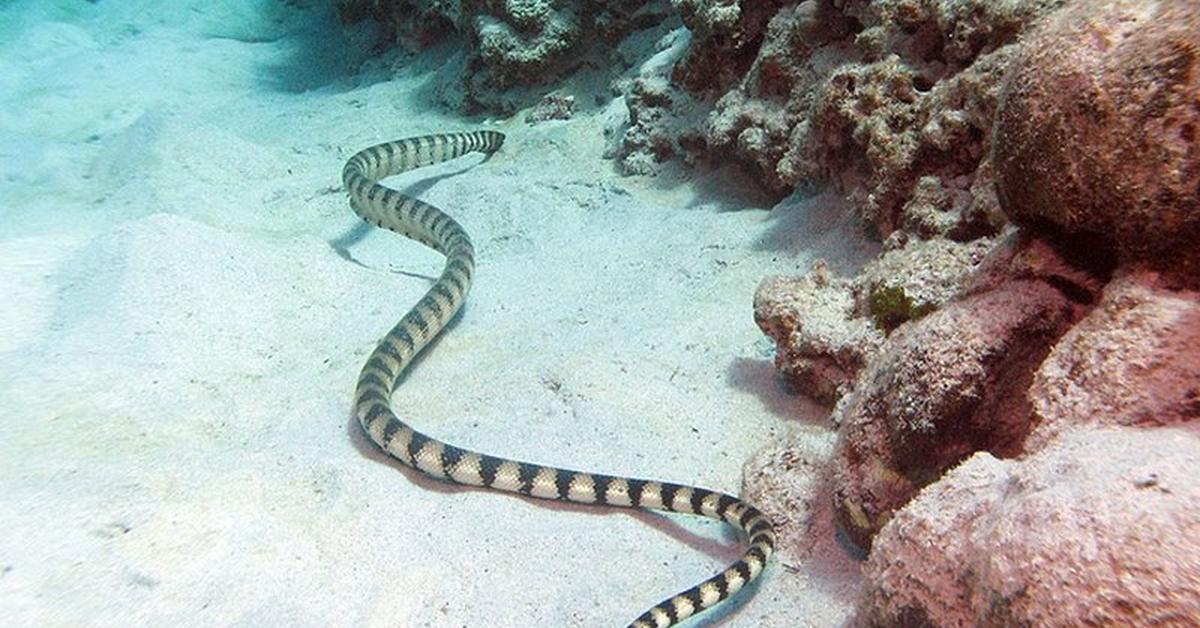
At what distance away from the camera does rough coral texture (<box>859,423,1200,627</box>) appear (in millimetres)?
1229

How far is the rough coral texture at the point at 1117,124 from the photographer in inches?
68.0

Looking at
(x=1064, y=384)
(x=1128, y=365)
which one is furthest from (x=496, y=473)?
(x=1128, y=365)

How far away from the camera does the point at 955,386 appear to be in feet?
7.63

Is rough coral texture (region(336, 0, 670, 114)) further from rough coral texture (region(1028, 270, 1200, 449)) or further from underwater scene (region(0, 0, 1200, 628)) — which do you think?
rough coral texture (region(1028, 270, 1200, 449))

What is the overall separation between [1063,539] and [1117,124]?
105 cm

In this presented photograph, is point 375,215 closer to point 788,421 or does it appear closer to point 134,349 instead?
point 134,349

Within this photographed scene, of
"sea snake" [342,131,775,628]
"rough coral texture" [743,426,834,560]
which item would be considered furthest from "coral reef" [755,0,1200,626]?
"sea snake" [342,131,775,628]

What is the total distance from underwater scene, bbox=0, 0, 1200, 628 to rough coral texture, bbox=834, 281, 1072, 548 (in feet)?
0.04

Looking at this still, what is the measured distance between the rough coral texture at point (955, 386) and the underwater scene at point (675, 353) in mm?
12

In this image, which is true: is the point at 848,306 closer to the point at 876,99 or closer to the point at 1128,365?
the point at 876,99

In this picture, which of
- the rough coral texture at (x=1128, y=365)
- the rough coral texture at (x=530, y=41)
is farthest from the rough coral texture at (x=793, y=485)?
the rough coral texture at (x=530, y=41)

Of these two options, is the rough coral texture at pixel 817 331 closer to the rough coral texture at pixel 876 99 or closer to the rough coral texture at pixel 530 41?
the rough coral texture at pixel 876 99

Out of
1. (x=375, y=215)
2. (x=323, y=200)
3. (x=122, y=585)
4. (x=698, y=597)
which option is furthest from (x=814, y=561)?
(x=323, y=200)

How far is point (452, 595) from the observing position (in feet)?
9.73
